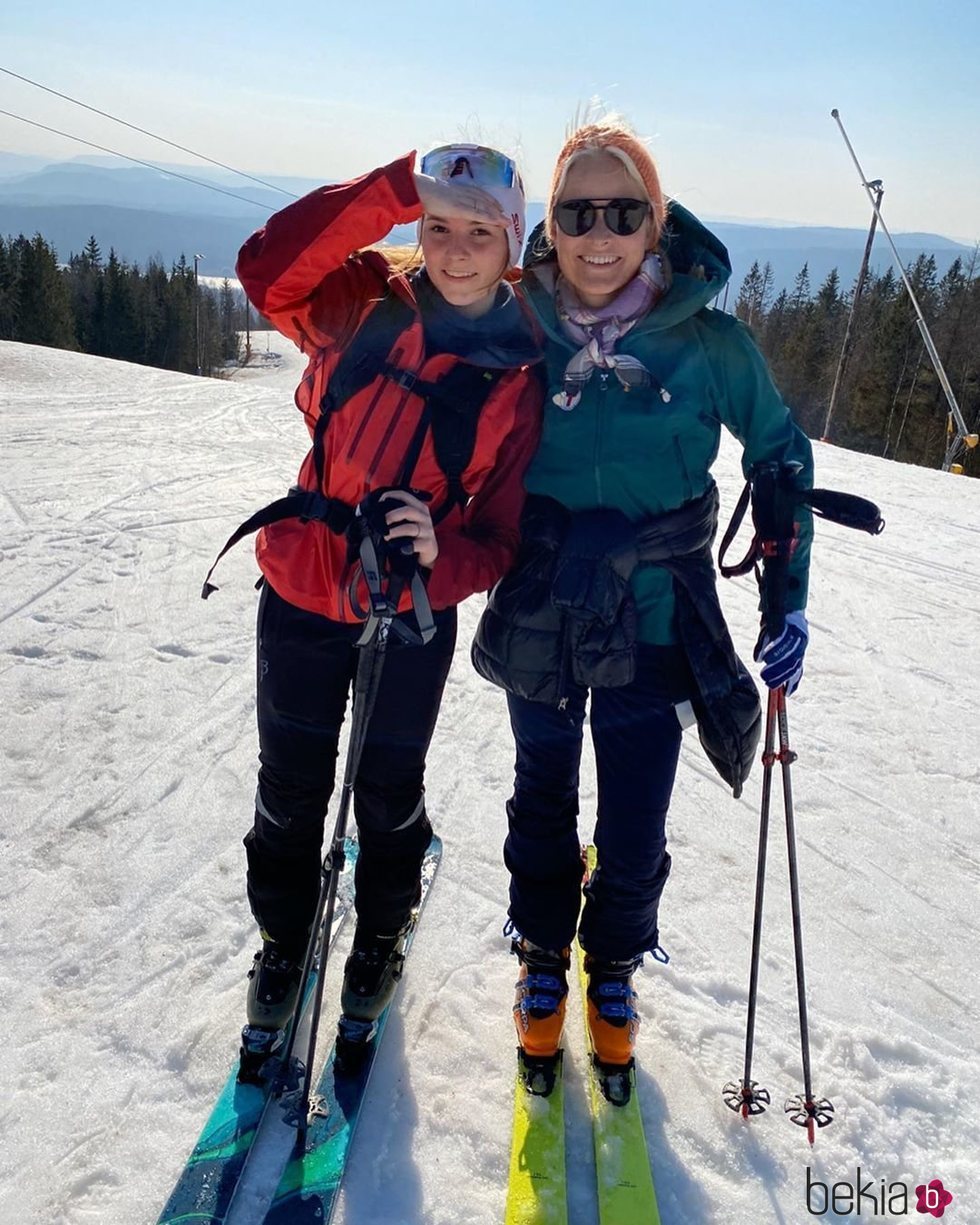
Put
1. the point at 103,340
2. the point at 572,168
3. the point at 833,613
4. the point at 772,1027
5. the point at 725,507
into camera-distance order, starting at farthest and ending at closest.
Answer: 1. the point at 103,340
2. the point at 725,507
3. the point at 833,613
4. the point at 772,1027
5. the point at 572,168

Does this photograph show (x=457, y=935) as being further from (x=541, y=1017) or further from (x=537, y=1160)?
(x=537, y=1160)

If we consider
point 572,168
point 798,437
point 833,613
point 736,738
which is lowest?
point 833,613

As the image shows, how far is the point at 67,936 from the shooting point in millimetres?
2641

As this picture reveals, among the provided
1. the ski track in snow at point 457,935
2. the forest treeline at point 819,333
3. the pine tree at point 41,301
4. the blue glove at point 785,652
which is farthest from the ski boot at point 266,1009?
the pine tree at point 41,301

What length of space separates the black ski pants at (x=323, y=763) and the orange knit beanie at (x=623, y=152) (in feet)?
3.53

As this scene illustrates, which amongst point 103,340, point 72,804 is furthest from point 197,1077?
point 103,340

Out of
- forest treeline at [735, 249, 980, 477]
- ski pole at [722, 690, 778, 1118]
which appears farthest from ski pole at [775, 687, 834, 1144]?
forest treeline at [735, 249, 980, 477]

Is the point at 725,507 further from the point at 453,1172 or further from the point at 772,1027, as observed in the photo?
the point at 453,1172

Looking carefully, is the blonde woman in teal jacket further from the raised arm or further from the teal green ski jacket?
the raised arm

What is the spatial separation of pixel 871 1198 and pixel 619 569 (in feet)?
5.76

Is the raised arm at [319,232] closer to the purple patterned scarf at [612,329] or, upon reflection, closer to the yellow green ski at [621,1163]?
the purple patterned scarf at [612,329]

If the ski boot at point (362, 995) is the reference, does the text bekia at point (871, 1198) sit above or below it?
below

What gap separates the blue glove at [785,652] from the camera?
2080mm

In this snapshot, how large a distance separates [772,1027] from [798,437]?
1.82m
